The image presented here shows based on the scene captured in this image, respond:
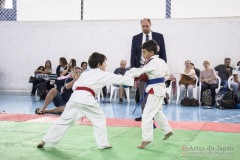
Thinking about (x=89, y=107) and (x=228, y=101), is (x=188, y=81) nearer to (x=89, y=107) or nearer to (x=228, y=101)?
(x=228, y=101)

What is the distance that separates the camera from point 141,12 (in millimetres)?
12648

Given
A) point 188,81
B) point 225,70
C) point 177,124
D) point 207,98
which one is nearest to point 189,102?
point 207,98

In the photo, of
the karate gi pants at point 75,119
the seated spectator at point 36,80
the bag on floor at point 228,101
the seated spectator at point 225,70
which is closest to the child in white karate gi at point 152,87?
the karate gi pants at point 75,119

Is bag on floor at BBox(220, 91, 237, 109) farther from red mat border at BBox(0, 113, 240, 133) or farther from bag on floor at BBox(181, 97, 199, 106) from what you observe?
red mat border at BBox(0, 113, 240, 133)

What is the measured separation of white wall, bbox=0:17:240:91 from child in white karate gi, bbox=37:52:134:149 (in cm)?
849

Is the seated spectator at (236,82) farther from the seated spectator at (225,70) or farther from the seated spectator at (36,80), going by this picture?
the seated spectator at (36,80)

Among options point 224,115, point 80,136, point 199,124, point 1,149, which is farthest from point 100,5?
point 1,149

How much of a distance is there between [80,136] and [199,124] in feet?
7.83

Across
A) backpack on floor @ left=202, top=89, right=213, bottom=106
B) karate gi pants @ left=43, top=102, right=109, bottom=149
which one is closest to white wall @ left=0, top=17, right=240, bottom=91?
backpack on floor @ left=202, top=89, right=213, bottom=106

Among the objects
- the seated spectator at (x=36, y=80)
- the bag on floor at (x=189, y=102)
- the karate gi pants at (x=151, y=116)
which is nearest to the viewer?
the karate gi pants at (x=151, y=116)

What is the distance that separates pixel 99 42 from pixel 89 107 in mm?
9413

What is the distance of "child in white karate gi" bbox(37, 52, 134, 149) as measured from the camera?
13.0 feet

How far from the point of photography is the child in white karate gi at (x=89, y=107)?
3.97 metres

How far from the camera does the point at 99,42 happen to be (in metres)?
13.3
